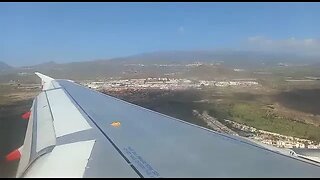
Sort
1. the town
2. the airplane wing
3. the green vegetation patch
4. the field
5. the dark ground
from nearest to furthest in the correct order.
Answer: the airplane wing, the dark ground, the green vegetation patch, the field, the town

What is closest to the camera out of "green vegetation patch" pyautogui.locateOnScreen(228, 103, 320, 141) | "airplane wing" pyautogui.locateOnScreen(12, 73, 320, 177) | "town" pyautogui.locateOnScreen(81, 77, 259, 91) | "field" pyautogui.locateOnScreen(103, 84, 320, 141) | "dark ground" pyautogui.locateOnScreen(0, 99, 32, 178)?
"airplane wing" pyautogui.locateOnScreen(12, 73, 320, 177)

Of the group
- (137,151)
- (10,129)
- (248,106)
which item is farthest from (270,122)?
(137,151)

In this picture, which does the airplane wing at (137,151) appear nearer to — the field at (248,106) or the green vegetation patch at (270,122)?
the field at (248,106)

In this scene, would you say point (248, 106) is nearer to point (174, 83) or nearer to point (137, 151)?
point (174, 83)

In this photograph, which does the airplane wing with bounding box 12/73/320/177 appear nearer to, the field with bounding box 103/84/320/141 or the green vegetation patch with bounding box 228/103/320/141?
the field with bounding box 103/84/320/141

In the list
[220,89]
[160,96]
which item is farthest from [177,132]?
[220,89]

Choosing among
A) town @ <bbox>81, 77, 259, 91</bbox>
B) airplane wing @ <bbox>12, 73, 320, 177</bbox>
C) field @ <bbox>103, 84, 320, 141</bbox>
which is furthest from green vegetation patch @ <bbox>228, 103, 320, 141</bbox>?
airplane wing @ <bbox>12, 73, 320, 177</bbox>

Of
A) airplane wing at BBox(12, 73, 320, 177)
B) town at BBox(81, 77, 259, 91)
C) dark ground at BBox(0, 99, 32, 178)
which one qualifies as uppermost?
airplane wing at BBox(12, 73, 320, 177)

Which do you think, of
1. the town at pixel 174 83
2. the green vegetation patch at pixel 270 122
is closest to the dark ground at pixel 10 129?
the town at pixel 174 83

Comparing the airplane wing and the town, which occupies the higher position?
the airplane wing

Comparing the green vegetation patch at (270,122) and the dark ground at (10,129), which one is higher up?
the dark ground at (10,129)
